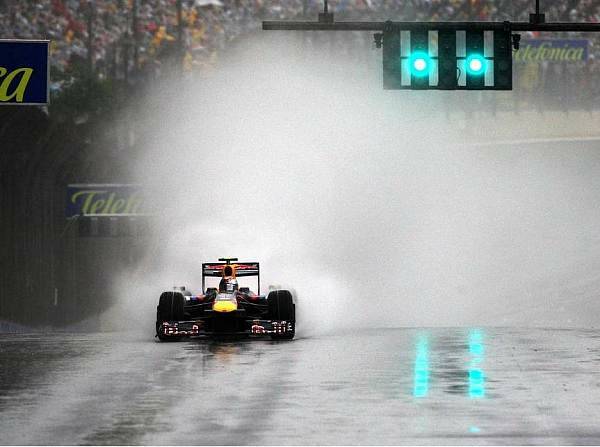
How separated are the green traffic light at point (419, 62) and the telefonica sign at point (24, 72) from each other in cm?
856

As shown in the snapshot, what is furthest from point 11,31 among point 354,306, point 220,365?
point 220,365

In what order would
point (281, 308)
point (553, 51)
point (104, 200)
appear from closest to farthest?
1. point (281, 308)
2. point (104, 200)
3. point (553, 51)

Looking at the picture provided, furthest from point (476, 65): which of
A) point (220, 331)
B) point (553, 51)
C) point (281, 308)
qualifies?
point (553, 51)

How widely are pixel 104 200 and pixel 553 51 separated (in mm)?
29928

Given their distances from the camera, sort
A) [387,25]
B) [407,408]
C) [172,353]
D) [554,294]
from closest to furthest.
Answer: [407,408]
[172,353]
[387,25]
[554,294]

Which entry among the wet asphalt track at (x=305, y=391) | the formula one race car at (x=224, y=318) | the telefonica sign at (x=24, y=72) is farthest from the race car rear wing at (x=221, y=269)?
the telefonica sign at (x=24, y=72)

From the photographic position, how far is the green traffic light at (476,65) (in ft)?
82.4

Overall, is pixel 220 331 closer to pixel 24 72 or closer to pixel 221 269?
pixel 221 269

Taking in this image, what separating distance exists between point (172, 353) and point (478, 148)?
157 ft

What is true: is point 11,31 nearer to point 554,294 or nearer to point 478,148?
point 478,148

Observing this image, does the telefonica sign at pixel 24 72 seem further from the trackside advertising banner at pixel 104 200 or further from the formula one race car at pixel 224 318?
the trackside advertising banner at pixel 104 200

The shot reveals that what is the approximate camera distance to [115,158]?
6462cm

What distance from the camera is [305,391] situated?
56.1ft

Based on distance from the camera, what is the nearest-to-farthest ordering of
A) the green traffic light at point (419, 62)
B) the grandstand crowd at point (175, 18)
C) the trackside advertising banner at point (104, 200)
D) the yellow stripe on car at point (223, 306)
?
the yellow stripe on car at point (223, 306) < the green traffic light at point (419, 62) < the trackside advertising banner at point (104, 200) < the grandstand crowd at point (175, 18)
